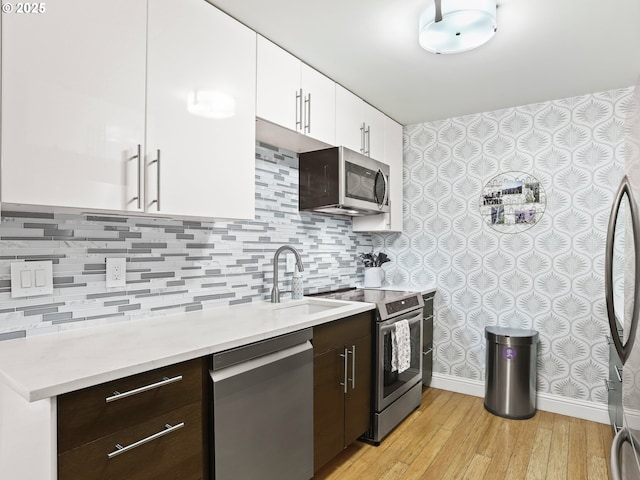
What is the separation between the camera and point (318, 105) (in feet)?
8.24

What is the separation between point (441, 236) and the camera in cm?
359

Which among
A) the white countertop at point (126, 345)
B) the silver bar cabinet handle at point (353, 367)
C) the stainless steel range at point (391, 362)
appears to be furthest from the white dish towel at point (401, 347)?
the white countertop at point (126, 345)

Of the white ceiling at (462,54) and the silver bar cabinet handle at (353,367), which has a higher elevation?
the white ceiling at (462,54)

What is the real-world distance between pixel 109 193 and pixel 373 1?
1437 mm

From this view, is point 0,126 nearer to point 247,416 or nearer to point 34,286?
point 34,286

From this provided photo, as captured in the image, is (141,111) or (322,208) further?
(322,208)

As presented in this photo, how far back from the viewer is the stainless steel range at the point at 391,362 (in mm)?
2512

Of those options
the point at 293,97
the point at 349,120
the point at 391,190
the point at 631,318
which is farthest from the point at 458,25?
the point at 391,190

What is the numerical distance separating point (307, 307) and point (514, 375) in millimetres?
1659

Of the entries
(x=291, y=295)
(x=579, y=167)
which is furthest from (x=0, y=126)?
(x=579, y=167)

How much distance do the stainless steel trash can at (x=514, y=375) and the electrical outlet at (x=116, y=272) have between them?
2.56 meters

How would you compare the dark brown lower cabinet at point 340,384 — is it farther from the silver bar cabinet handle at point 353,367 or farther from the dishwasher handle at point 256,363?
the dishwasher handle at point 256,363

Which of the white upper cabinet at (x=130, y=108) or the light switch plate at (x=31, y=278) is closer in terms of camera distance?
the white upper cabinet at (x=130, y=108)

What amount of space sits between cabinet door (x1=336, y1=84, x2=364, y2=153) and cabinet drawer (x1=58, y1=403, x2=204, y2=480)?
6.36 feet
